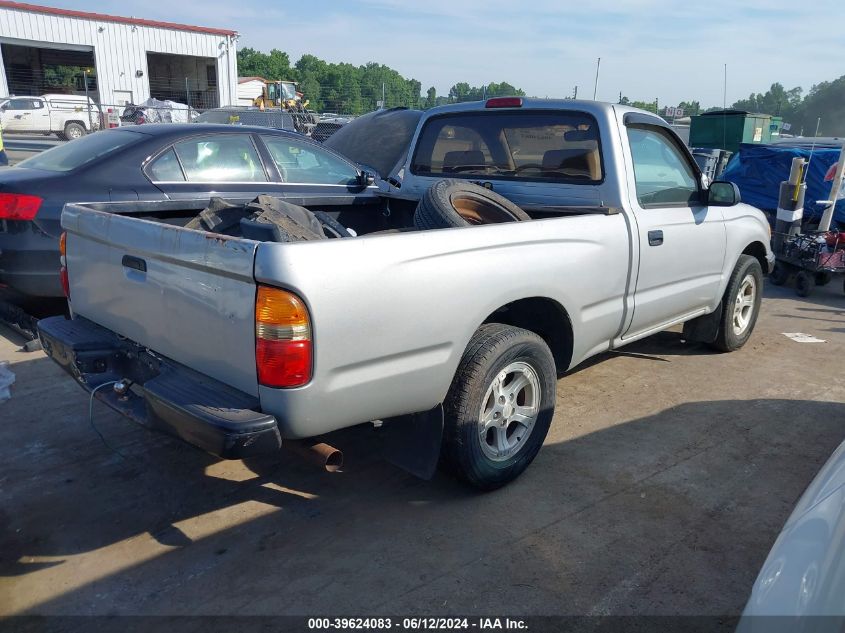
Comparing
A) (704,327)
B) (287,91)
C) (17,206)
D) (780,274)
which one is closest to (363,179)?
(17,206)

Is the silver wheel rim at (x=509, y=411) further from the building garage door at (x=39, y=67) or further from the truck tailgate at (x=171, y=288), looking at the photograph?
the building garage door at (x=39, y=67)

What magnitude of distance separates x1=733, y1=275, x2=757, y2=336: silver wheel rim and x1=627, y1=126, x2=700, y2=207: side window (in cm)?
118

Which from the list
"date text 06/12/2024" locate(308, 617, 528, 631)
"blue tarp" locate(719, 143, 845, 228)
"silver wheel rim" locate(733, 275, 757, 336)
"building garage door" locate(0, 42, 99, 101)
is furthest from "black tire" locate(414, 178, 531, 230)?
"building garage door" locate(0, 42, 99, 101)

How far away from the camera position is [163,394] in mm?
2701

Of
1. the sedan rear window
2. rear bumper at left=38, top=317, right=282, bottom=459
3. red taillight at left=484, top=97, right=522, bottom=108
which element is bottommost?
rear bumper at left=38, top=317, right=282, bottom=459

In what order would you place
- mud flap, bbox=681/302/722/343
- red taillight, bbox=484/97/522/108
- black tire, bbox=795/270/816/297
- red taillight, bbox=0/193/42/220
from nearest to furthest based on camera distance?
red taillight, bbox=484/97/522/108 < red taillight, bbox=0/193/42/220 < mud flap, bbox=681/302/722/343 < black tire, bbox=795/270/816/297

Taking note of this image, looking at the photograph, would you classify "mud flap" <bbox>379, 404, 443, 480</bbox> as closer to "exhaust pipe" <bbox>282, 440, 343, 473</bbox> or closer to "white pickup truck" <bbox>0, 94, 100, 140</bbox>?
"exhaust pipe" <bbox>282, 440, 343, 473</bbox>

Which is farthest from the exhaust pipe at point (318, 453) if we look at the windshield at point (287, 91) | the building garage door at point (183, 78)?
the building garage door at point (183, 78)

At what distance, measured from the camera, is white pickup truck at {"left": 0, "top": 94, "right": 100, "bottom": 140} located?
26.4 meters

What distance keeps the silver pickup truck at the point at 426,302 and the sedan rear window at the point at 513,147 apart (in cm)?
1

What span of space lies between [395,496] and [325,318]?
4.54 ft

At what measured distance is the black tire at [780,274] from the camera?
8852mm

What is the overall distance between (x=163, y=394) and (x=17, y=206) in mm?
3409

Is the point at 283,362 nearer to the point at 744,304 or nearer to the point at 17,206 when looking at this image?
the point at 17,206
